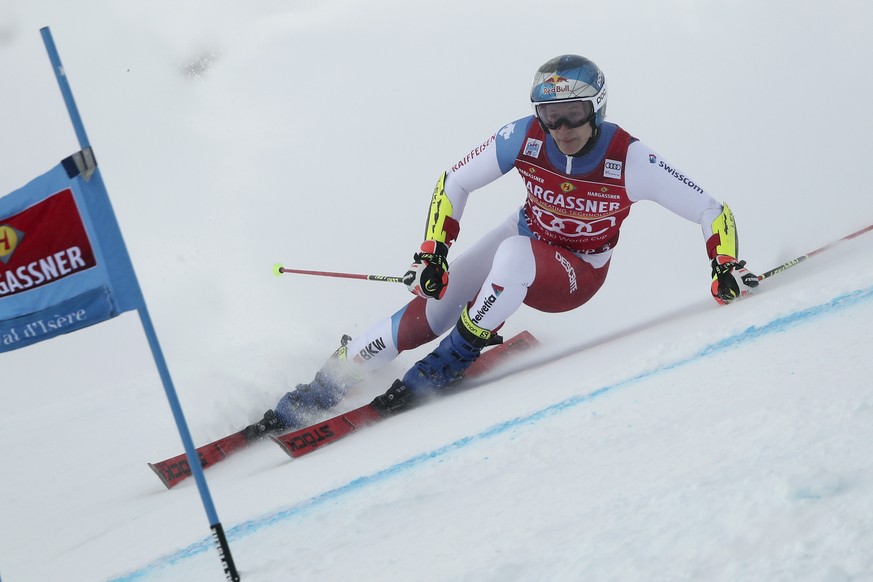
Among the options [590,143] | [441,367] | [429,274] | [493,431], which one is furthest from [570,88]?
[493,431]

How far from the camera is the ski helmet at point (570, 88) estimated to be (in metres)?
3.42

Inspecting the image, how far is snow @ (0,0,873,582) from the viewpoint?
1595 mm

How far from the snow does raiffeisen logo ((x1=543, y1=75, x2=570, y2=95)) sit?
0.99m

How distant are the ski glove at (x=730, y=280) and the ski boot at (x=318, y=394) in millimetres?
1609

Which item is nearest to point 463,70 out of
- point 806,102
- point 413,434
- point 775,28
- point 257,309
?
point 775,28

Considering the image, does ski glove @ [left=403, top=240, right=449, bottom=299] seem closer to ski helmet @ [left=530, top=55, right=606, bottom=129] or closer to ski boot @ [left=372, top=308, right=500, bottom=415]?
ski boot @ [left=372, top=308, right=500, bottom=415]

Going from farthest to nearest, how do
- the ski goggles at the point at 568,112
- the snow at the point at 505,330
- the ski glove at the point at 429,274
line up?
the ski glove at the point at 429,274, the ski goggles at the point at 568,112, the snow at the point at 505,330

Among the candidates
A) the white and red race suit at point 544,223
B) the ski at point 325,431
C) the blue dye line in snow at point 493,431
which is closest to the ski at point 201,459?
the ski at point 325,431

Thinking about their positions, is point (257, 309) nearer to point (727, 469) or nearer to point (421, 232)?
point (421, 232)

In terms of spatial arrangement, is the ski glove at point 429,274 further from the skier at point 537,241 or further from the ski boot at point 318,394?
the ski boot at point 318,394

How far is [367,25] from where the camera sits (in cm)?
1437

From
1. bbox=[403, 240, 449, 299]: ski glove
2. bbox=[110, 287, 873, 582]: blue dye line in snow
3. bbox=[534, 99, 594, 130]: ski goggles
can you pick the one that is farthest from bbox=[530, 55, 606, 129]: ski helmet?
bbox=[110, 287, 873, 582]: blue dye line in snow

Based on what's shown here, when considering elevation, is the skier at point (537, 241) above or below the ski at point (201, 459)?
above

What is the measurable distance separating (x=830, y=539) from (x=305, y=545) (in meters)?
1.12
